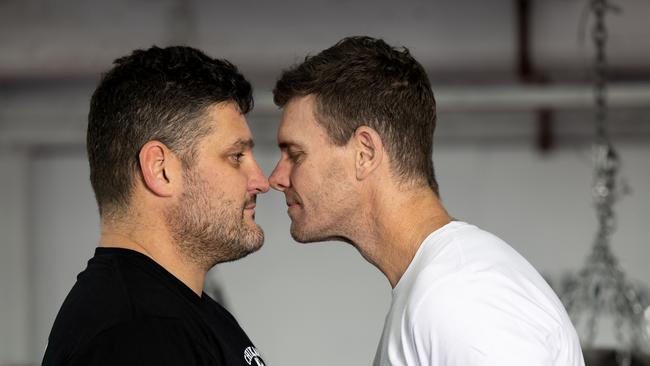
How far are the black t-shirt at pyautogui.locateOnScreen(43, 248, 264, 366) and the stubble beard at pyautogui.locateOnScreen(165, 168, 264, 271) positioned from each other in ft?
0.22

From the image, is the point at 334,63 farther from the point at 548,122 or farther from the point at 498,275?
the point at 548,122

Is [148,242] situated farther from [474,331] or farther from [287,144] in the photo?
[474,331]

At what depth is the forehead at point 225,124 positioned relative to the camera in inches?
62.2

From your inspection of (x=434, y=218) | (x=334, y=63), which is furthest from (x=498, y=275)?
(x=334, y=63)

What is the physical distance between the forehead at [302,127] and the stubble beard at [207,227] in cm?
21

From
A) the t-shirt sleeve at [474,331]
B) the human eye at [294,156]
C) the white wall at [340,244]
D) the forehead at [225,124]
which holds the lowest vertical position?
the white wall at [340,244]

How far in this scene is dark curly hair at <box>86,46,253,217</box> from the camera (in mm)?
1525

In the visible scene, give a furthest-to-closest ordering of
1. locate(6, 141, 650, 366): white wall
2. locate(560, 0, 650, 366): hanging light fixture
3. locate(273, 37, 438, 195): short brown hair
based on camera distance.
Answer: locate(6, 141, 650, 366): white wall, locate(560, 0, 650, 366): hanging light fixture, locate(273, 37, 438, 195): short brown hair

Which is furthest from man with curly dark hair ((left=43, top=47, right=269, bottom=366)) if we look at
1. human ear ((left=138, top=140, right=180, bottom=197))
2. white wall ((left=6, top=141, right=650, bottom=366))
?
white wall ((left=6, top=141, right=650, bottom=366))

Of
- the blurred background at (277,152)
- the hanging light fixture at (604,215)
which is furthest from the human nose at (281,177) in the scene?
the blurred background at (277,152)

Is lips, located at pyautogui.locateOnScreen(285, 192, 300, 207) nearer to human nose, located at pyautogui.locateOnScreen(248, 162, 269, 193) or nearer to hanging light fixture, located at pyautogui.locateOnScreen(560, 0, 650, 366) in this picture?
human nose, located at pyautogui.locateOnScreen(248, 162, 269, 193)

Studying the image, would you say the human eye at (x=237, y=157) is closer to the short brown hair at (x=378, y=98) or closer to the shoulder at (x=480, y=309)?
the short brown hair at (x=378, y=98)

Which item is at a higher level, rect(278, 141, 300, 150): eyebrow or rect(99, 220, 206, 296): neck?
rect(278, 141, 300, 150): eyebrow

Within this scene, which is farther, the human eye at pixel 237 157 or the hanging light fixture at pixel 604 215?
the hanging light fixture at pixel 604 215
